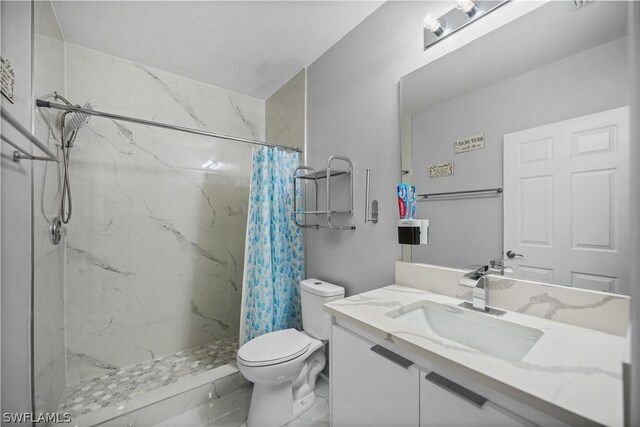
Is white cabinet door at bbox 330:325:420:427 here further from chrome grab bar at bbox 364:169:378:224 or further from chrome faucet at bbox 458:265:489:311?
chrome grab bar at bbox 364:169:378:224

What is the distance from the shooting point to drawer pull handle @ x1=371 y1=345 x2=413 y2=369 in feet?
2.61

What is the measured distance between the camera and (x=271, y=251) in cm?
190

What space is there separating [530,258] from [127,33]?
259 centimetres

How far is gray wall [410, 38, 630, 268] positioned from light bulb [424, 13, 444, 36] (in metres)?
0.23

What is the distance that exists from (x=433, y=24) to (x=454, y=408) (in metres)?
1.50

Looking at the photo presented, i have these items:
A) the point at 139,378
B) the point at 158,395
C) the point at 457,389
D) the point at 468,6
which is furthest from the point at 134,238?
the point at 468,6

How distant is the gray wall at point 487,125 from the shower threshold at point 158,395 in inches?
57.7

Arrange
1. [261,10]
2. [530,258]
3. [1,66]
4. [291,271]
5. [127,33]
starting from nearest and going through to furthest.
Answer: [1,66], [530,258], [261,10], [127,33], [291,271]

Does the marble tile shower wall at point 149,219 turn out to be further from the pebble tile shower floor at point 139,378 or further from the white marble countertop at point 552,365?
the white marble countertop at point 552,365

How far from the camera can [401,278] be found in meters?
1.38

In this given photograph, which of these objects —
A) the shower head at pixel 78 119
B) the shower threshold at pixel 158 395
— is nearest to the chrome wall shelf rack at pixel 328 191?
the shower threshold at pixel 158 395

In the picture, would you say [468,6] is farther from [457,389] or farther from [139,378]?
[139,378]

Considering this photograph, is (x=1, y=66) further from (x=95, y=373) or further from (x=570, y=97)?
(x=95, y=373)

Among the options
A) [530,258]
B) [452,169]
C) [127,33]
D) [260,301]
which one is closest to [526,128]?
[452,169]
